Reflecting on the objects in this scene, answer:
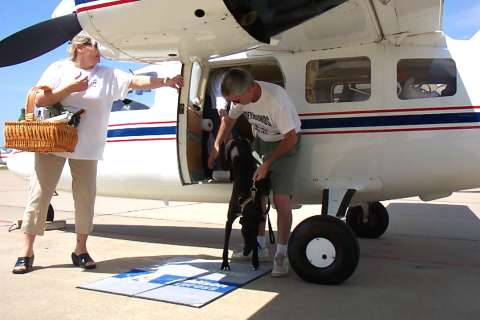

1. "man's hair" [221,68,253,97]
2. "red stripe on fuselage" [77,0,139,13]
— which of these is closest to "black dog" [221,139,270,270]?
"man's hair" [221,68,253,97]

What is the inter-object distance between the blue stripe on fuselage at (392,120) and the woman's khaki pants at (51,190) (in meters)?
2.28

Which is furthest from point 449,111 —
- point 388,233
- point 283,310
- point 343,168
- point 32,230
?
point 32,230

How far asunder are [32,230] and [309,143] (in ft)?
9.40

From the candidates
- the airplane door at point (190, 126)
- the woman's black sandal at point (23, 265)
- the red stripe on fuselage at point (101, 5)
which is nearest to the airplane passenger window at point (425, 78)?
the airplane door at point (190, 126)

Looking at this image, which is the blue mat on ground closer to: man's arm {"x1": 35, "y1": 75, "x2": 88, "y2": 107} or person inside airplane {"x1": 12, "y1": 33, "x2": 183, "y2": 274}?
person inside airplane {"x1": 12, "y1": 33, "x2": 183, "y2": 274}

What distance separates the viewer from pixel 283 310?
368cm

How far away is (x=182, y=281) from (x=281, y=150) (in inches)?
58.2

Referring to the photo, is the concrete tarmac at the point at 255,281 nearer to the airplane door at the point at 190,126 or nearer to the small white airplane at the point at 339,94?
the small white airplane at the point at 339,94

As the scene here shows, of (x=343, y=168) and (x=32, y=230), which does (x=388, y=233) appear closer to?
(x=343, y=168)

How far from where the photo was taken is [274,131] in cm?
483

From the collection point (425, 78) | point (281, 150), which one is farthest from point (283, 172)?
point (425, 78)

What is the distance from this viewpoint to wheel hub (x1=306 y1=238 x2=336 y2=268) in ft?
14.7

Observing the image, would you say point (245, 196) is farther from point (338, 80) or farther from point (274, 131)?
point (338, 80)

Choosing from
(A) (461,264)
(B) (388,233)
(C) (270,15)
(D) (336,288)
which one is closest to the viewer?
(C) (270,15)
